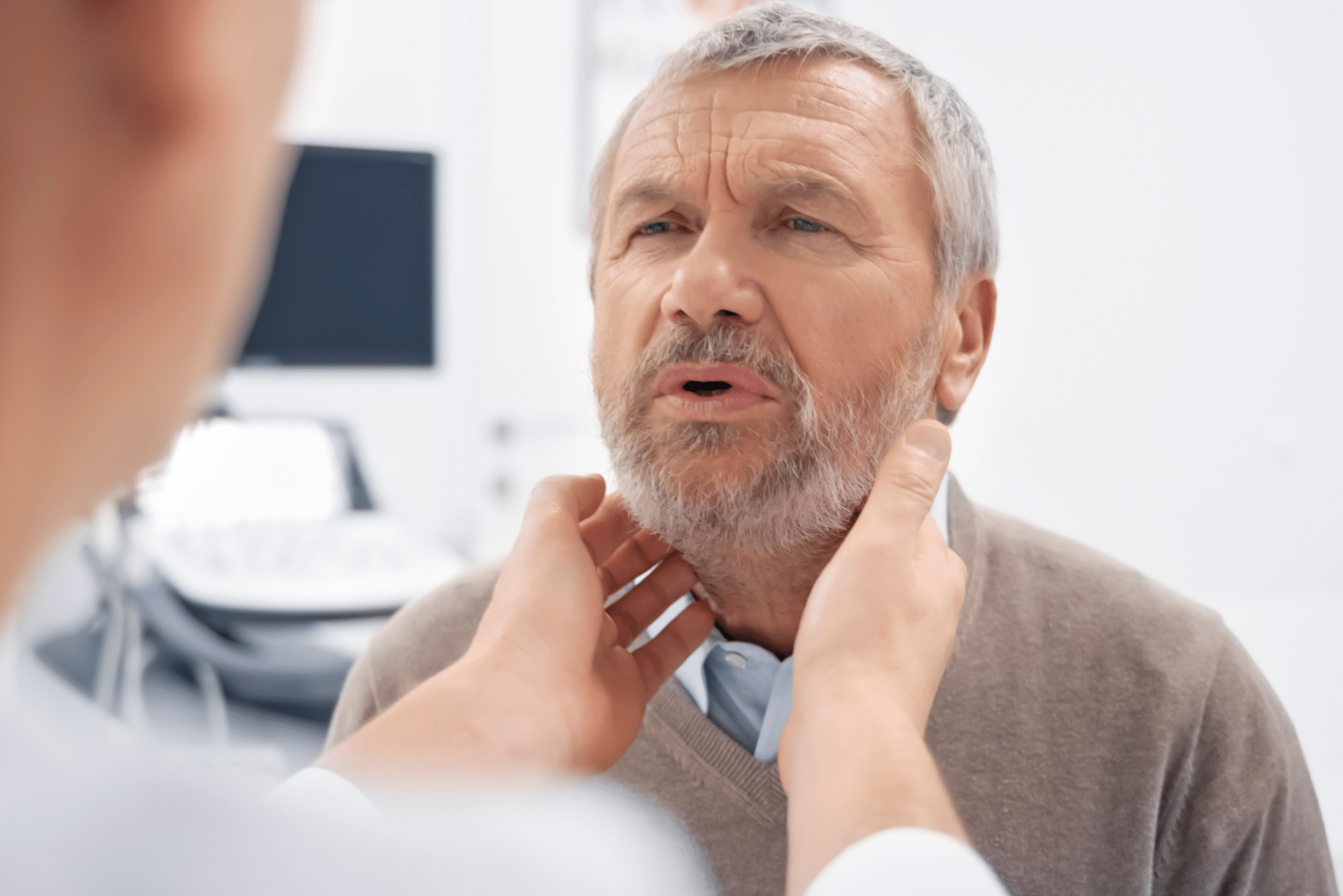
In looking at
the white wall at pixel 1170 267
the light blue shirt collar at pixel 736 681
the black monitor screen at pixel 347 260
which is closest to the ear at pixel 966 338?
the light blue shirt collar at pixel 736 681

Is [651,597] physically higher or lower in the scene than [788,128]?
lower

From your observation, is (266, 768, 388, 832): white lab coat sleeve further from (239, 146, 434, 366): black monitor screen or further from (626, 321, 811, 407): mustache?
(239, 146, 434, 366): black monitor screen

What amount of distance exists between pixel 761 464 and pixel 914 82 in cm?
43

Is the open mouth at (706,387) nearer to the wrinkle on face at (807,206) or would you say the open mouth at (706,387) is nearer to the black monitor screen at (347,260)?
the wrinkle on face at (807,206)

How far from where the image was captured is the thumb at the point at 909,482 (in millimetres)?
763

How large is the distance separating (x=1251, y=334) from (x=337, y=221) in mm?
2601

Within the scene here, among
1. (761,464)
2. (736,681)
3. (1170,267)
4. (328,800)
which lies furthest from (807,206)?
(1170,267)

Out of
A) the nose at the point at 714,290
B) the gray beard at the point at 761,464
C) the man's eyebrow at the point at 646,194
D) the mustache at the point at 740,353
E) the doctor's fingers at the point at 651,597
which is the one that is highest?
the man's eyebrow at the point at 646,194

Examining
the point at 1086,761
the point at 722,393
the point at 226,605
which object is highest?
the point at 722,393

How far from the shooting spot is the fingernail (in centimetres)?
81

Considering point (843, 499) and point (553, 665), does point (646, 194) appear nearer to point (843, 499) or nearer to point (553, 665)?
point (843, 499)

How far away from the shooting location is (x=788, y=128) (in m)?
0.94

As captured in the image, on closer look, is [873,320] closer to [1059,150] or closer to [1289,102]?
[1059,150]

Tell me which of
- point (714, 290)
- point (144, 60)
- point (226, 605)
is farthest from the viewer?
point (226, 605)
